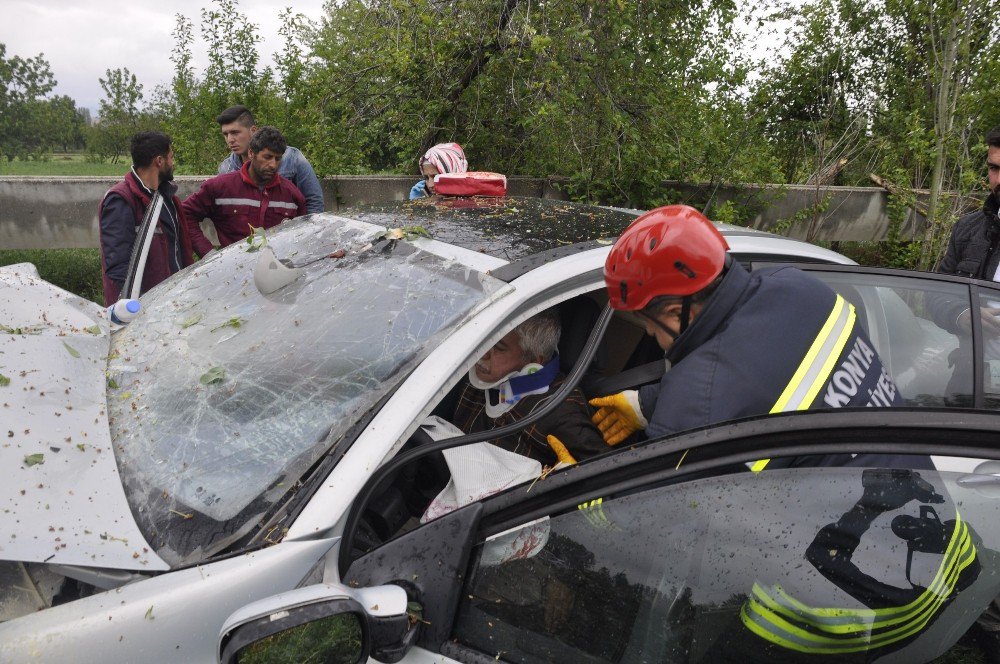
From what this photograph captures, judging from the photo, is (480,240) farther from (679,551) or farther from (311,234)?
(679,551)

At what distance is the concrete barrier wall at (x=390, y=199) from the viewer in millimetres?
5555

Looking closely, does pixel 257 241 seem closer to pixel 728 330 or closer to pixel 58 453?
pixel 58 453

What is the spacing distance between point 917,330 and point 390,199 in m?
4.90

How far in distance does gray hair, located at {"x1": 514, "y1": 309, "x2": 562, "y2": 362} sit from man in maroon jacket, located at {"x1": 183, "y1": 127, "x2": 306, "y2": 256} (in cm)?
242

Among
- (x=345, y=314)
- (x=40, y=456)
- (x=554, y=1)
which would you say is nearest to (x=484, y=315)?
(x=345, y=314)

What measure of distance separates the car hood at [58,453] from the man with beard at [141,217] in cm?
141

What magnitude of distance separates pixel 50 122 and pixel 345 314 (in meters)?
22.7

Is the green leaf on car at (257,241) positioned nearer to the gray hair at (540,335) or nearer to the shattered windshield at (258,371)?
the shattered windshield at (258,371)

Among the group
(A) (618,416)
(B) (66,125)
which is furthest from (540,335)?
(B) (66,125)

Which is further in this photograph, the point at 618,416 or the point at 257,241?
the point at 257,241

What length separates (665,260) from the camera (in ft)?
5.48

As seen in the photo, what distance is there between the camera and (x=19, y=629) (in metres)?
1.26

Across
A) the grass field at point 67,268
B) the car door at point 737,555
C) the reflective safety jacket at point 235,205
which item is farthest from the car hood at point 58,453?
the grass field at point 67,268

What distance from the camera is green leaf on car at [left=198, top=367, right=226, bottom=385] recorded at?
184cm
